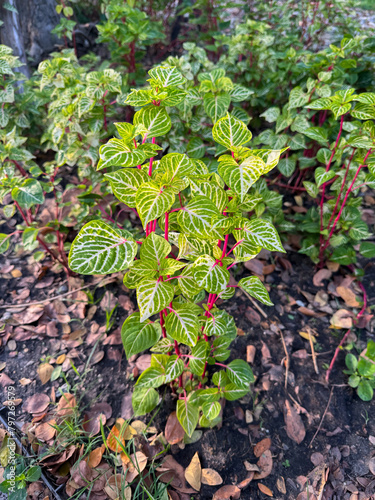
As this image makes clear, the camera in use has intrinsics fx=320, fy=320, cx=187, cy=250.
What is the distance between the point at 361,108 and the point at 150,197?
115cm

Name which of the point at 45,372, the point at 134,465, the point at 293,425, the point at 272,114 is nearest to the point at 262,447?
the point at 293,425

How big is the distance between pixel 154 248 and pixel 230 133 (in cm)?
42

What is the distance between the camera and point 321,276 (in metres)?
2.08

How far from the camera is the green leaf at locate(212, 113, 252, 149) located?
3.18 feet

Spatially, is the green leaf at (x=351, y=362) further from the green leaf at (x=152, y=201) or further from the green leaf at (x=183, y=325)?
the green leaf at (x=152, y=201)

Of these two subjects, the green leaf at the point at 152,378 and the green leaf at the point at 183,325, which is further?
the green leaf at the point at 152,378

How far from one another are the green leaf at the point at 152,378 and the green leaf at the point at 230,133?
0.89 metres

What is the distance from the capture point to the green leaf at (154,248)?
930 millimetres

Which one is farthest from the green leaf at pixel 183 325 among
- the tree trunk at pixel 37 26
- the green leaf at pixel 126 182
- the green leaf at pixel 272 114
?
the tree trunk at pixel 37 26

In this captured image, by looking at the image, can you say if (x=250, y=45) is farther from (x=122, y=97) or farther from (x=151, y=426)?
(x=151, y=426)

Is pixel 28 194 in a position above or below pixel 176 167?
below

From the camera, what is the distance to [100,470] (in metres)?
1.33

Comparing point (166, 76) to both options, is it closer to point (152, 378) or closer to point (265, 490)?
point (152, 378)

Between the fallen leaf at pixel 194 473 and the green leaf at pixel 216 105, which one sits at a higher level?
the green leaf at pixel 216 105
